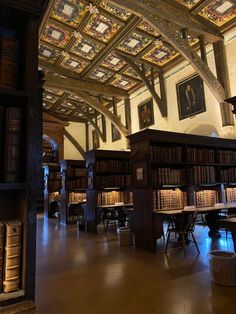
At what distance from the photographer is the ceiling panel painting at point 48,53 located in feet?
30.2

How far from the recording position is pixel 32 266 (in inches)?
48.2

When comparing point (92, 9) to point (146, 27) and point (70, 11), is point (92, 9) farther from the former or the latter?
point (146, 27)

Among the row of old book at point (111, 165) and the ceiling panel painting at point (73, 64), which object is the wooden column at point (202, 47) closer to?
the row of old book at point (111, 165)

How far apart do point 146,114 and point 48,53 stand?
4831mm

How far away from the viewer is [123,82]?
11.3 m

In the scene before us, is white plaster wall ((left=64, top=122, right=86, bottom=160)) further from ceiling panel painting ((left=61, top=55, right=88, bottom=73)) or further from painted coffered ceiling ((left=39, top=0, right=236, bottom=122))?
ceiling panel painting ((left=61, top=55, right=88, bottom=73))

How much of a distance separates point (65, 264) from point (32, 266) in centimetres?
296

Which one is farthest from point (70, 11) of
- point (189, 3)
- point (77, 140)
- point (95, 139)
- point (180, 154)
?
point (77, 140)

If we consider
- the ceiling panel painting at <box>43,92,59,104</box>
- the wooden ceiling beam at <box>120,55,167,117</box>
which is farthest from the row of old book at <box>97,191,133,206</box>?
the ceiling panel painting at <box>43,92,59,104</box>

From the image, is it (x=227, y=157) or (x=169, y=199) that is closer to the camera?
(x=169, y=199)

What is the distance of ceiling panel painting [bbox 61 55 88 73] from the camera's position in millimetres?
9820

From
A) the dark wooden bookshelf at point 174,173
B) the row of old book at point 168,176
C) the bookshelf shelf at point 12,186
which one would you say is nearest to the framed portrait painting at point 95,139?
the dark wooden bookshelf at point 174,173

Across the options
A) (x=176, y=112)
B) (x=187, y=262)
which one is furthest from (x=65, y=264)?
(x=176, y=112)

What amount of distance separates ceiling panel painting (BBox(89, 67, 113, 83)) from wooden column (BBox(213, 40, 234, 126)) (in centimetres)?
463
